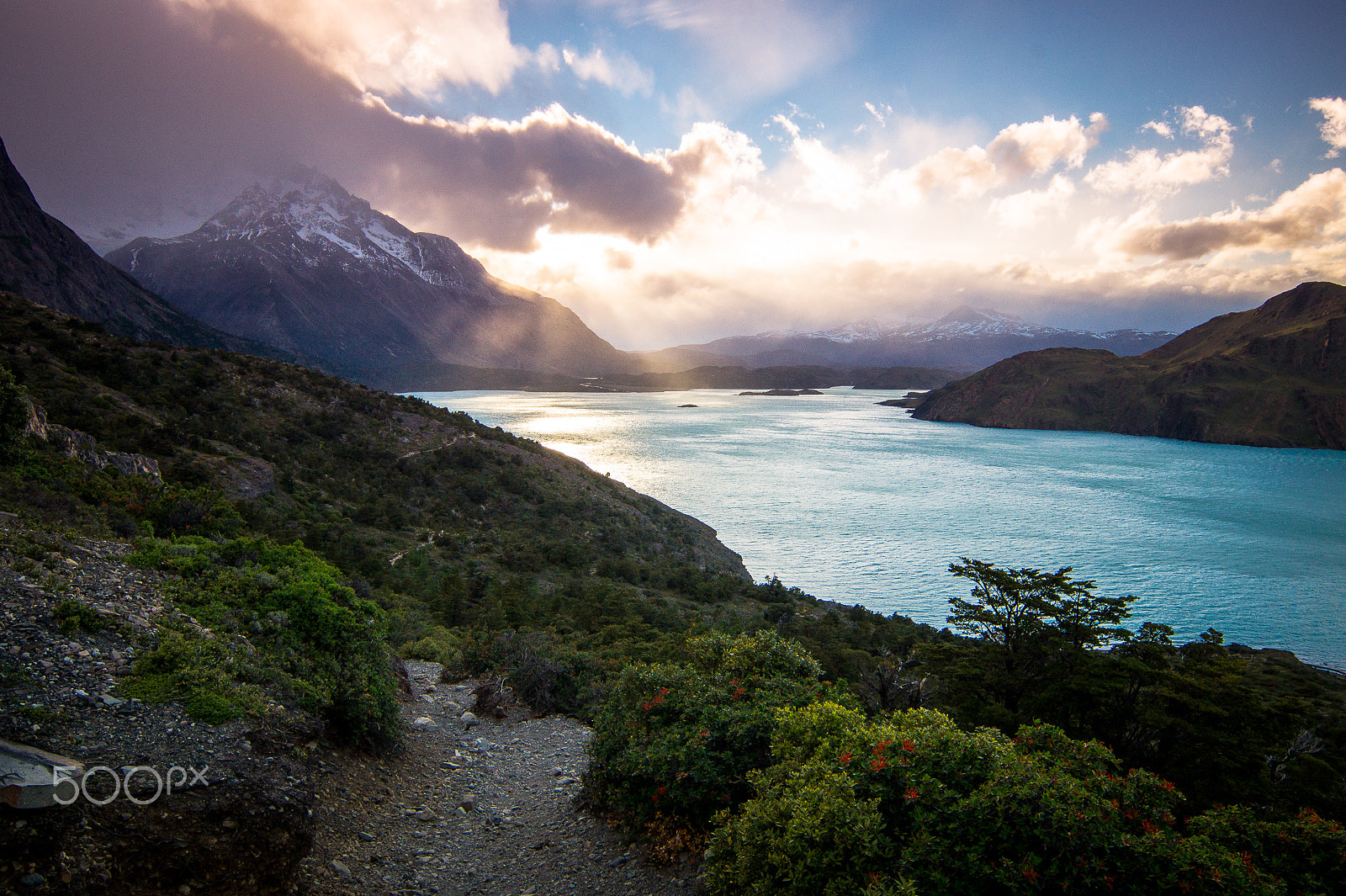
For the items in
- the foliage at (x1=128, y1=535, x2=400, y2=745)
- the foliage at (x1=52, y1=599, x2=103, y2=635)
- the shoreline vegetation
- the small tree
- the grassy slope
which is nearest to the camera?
the shoreline vegetation

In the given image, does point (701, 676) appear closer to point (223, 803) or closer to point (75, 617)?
point (223, 803)

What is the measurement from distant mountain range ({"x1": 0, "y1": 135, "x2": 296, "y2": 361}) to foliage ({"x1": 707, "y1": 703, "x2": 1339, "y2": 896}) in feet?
284

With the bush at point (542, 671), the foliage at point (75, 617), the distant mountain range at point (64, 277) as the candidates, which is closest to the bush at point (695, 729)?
the bush at point (542, 671)

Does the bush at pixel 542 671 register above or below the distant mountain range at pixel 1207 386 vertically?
below

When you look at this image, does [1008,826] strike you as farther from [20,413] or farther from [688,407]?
[688,407]

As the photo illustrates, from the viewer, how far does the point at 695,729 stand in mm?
6602

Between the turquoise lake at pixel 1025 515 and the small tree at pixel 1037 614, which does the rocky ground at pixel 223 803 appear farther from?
the turquoise lake at pixel 1025 515

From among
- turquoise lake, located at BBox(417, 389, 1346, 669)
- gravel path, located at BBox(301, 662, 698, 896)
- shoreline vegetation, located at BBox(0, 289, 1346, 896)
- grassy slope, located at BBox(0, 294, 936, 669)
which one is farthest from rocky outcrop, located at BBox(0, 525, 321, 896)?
turquoise lake, located at BBox(417, 389, 1346, 669)

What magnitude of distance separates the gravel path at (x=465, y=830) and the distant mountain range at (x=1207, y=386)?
13920cm

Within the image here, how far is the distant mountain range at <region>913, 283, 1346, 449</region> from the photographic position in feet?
332

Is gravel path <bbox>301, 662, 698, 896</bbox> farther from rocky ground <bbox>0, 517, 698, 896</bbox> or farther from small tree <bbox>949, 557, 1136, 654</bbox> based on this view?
small tree <bbox>949, 557, 1136, 654</bbox>

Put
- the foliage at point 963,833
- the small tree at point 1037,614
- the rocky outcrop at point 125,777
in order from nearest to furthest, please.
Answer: the rocky outcrop at point 125,777
the foliage at point 963,833
the small tree at point 1037,614

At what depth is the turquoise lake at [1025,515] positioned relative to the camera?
32.7 metres

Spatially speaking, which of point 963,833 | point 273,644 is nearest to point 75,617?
point 273,644
